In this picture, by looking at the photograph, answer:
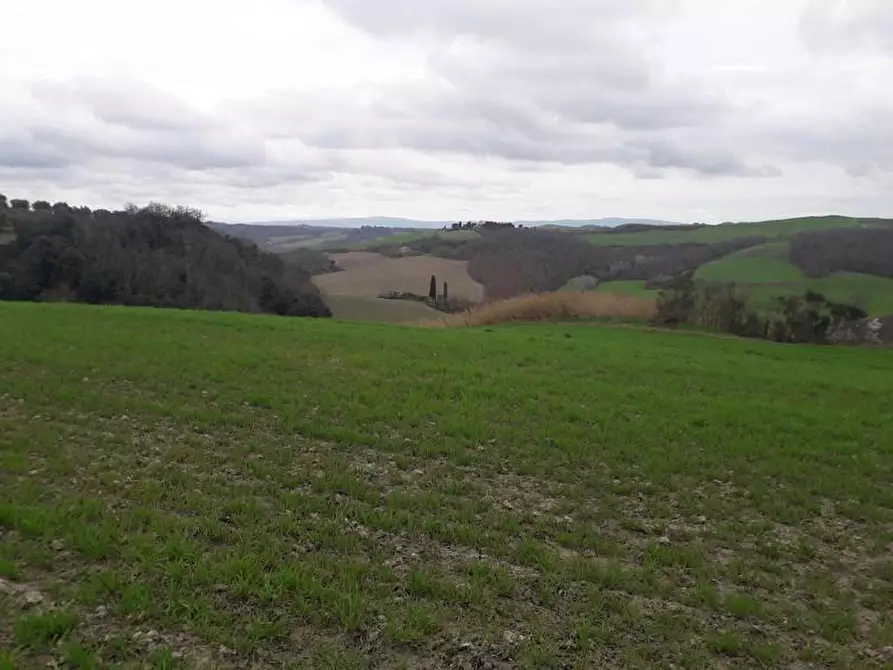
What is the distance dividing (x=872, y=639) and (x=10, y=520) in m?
7.53

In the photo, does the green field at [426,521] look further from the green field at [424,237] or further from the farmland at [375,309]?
the green field at [424,237]

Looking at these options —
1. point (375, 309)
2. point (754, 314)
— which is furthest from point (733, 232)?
point (754, 314)

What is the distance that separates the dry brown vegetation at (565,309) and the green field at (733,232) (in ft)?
164

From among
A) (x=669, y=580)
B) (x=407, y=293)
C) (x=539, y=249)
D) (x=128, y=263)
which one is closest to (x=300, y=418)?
(x=669, y=580)

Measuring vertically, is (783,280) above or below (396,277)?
above

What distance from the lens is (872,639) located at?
548cm

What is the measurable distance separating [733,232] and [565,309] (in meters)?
66.7

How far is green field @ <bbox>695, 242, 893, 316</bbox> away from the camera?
46059mm

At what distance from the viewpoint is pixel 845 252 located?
61875 millimetres

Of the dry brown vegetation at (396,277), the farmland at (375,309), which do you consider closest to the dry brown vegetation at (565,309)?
the farmland at (375,309)

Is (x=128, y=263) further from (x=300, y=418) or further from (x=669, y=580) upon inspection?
(x=669, y=580)

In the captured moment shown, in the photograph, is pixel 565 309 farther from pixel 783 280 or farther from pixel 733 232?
pixel 733 232

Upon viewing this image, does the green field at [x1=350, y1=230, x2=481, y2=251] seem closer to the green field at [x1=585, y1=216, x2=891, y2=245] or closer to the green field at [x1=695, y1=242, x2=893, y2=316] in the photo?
the green field at [x1=585, y1=216, x2=891, y2=245]

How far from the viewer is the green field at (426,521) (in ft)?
16.8
